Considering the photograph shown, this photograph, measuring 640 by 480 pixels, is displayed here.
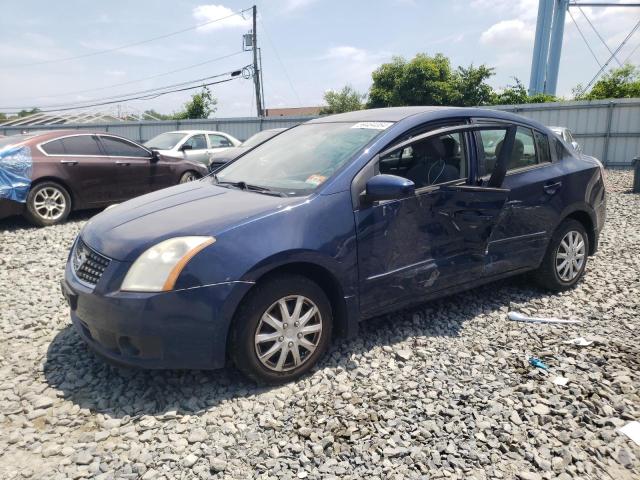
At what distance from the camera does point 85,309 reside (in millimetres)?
2799

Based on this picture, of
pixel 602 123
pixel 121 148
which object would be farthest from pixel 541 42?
pixel 121 148

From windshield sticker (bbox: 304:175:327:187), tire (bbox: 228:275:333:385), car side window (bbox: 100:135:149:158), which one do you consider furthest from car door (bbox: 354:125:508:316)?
car side window (bbox: 100:135:149:158)

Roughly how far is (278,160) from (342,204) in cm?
91

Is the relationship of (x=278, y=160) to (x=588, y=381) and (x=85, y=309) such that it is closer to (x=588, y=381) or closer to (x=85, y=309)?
(x=85, y=309)

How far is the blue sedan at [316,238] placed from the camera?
2.65 metres

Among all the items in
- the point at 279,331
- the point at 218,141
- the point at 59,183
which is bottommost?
the point at 279,331

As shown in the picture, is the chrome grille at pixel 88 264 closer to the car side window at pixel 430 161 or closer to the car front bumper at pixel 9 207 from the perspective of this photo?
the car side window at pixel 430 161

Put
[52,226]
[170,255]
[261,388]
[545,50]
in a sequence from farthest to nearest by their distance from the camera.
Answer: [545,50], [52,226], [261,388], [170,255]

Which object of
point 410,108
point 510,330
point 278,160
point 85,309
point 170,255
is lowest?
point 510,330

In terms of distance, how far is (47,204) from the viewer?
23.9 ft

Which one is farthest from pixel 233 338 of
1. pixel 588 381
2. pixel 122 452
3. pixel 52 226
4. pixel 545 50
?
pixel 545 50

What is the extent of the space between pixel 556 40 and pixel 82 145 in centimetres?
3165

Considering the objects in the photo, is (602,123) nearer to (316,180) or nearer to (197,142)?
(197,142)

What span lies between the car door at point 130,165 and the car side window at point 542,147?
21.5 feet
